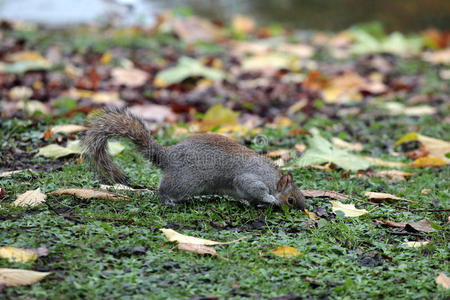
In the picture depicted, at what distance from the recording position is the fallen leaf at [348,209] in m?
4.05

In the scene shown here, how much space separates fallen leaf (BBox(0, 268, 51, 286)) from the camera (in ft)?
9.41

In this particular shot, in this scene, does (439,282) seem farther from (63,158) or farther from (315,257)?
(63,158)

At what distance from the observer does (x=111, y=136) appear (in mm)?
4094

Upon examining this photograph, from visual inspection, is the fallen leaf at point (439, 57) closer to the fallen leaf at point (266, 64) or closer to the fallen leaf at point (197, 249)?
the fallen leaf at point (266, 64)

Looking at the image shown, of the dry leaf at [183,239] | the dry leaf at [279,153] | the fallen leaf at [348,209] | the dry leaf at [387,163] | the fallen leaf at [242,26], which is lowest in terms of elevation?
the dry leaf at [387,163]

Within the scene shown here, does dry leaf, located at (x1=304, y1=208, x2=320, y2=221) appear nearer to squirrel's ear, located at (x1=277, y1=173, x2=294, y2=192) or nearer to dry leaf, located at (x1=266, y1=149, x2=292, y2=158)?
squirrel's ear, located at (x1=277, y1=173, x2=294, y2=192)

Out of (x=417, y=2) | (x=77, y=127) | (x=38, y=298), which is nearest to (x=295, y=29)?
(x=417, y=2)

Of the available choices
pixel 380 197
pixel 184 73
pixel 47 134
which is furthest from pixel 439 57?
pixel 47 134

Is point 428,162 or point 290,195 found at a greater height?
point 290,195

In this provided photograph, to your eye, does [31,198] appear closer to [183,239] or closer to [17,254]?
[17,254]

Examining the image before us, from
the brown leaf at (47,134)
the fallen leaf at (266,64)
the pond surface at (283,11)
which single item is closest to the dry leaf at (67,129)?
the brown leaf at (47,134)

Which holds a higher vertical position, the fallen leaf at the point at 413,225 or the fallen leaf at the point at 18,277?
the fallen leaf at the point at 18,277

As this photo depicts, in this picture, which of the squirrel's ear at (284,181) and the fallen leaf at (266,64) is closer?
the squirrel's ear at (284,181)

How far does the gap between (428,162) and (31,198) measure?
11.7ft
